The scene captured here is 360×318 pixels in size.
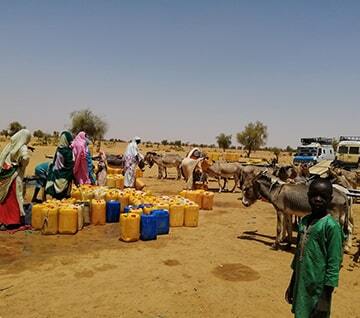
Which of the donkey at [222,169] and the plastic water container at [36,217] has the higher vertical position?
the donkey at [222,169]

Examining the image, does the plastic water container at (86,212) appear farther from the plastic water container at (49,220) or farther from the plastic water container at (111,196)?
the plastic water container at (49,220)

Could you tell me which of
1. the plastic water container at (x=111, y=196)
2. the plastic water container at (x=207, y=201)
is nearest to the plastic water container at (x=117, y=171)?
the plastic water container at (x=207, y=201)

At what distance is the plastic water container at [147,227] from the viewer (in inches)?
356

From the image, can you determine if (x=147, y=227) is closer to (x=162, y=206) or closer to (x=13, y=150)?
(x=162, y=206)

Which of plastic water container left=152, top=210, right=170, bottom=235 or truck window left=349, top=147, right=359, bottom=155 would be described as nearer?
plastic water container left=152, top=210, right=170, bottom=235

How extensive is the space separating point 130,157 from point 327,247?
40.0 ft

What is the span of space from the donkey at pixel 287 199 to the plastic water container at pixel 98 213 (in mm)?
3994

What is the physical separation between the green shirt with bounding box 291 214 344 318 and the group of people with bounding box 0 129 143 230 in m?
7.99

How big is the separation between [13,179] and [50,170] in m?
1.94

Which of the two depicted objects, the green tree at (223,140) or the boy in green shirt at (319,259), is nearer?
the boy in green shirt at (319,259)

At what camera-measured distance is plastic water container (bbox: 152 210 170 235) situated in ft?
31.5

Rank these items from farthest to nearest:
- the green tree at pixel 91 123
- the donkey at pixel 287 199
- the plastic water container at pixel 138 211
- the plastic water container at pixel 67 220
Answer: the green tree at pixel 91 123
the plastic water container at pixel 67 220
the plastic water container at pixel 138 211
the donkey at pixel 287 199

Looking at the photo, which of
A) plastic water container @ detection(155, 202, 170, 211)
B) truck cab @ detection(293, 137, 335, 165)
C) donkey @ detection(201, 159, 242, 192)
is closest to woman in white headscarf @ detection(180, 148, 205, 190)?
donkey @ detection(201, 159, 242, 192)

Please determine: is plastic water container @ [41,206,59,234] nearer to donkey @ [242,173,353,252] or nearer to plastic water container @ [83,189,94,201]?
plastic water container @ [83,189,94,201]
